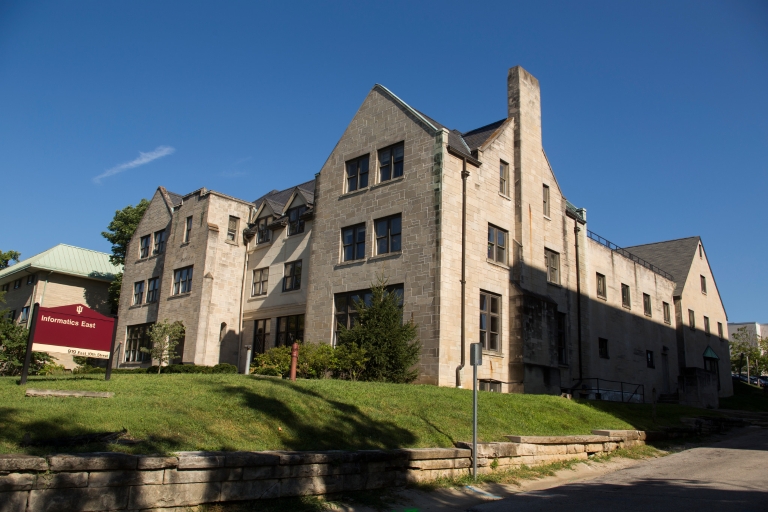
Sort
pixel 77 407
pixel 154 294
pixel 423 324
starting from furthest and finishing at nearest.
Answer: pixel 154 294, pixel 423 324, pixel 77 407

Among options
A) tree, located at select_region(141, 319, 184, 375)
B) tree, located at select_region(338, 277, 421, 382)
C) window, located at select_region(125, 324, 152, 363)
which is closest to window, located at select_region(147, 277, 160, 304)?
window, located at select_region(125, 324, 152, 363)

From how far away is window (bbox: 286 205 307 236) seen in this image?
108 feet

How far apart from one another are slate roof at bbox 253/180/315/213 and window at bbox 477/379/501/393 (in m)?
13.7

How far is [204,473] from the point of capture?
350 inches

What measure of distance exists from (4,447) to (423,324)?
654 inches

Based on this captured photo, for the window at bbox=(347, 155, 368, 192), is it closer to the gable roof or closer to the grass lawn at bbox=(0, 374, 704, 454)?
the grass lawn at bbox=(0, 374, 704, 454)

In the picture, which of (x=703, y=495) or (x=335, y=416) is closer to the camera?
(x=703, y=495)

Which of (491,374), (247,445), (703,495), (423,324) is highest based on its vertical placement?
(423,324)

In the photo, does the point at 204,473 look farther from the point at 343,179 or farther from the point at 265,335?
the point at 265,335

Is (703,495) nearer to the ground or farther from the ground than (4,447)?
nearer to the ground

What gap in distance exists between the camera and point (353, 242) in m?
27.7

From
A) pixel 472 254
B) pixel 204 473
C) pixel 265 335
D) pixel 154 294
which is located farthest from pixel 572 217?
pixel 204 473

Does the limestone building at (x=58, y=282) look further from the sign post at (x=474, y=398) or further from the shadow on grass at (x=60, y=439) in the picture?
the sign post at (x=474, y=398)

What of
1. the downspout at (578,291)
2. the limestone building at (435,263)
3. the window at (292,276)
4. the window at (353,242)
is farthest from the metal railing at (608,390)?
the window at (292,276)
